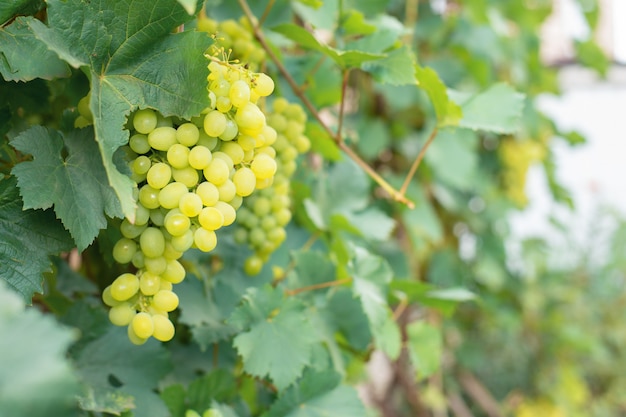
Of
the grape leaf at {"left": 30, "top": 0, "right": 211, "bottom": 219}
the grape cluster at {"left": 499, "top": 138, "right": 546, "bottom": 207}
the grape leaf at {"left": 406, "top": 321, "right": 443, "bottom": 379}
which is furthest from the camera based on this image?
the grape cluster at {"left": 499, "top": 138, "right": 546, "bottom": 207}

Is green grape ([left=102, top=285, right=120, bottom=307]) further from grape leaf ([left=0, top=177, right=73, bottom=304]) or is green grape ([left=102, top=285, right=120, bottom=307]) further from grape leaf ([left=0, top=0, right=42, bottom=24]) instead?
grape leaf ([left=0, top=0, right=42, bottom=24])

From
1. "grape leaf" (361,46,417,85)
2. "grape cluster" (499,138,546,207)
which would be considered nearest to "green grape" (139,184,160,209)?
"grape leaf" (361,46,417,85)

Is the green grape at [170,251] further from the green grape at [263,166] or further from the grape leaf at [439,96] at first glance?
the grape leaf at [439,96]

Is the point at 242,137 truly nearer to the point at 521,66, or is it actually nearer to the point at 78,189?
the point at 78,189

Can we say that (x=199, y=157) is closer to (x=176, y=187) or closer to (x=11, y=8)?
(x=176, y=187)

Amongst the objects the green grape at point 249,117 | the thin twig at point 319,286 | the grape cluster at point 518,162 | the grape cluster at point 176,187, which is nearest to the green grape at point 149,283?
the grape cluster at point 176,187

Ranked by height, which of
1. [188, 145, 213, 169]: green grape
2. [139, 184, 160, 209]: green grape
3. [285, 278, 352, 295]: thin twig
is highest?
[188, 145, 213, 169]: green grape

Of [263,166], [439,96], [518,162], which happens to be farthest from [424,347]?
[518,162]

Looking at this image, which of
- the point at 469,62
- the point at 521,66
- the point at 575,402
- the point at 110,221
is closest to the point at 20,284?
the point at 110,221
